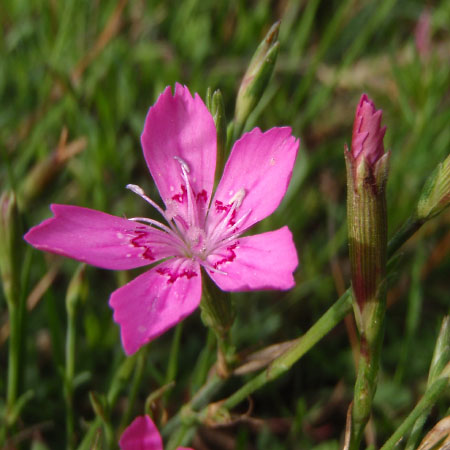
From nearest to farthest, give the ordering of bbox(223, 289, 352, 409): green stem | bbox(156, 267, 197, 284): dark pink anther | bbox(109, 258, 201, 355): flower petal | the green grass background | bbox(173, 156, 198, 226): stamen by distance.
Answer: bbox(109, 258, 201, 355): flower petal < bbox(223, 289, 352, 409): green stem < bbox(156, 267, 197, 284): dark pink anther < bbox(173, 156, 198, 226): stamen < the green grass background

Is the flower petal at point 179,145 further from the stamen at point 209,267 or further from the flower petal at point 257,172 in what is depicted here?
the stamen at point 209,267

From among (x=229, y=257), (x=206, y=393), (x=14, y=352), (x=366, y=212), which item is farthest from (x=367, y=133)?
(x=14, y=352)

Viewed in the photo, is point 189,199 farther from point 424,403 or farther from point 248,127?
point 424,403

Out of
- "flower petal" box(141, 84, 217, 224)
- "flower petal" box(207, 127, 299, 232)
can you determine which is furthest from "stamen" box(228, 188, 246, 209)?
"flower petal" box(141, 84, 217, 224)

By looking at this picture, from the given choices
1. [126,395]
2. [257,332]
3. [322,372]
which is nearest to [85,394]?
[126,395]

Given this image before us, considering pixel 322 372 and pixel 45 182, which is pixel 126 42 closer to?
pixel 45 182

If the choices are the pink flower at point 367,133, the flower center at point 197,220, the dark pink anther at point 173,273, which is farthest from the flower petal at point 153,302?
the pink flower at point 367,133

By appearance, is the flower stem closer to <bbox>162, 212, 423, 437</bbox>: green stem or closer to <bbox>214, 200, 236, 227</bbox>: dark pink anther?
<bbox>162, 212, 423, 437</bbox>: green stem
